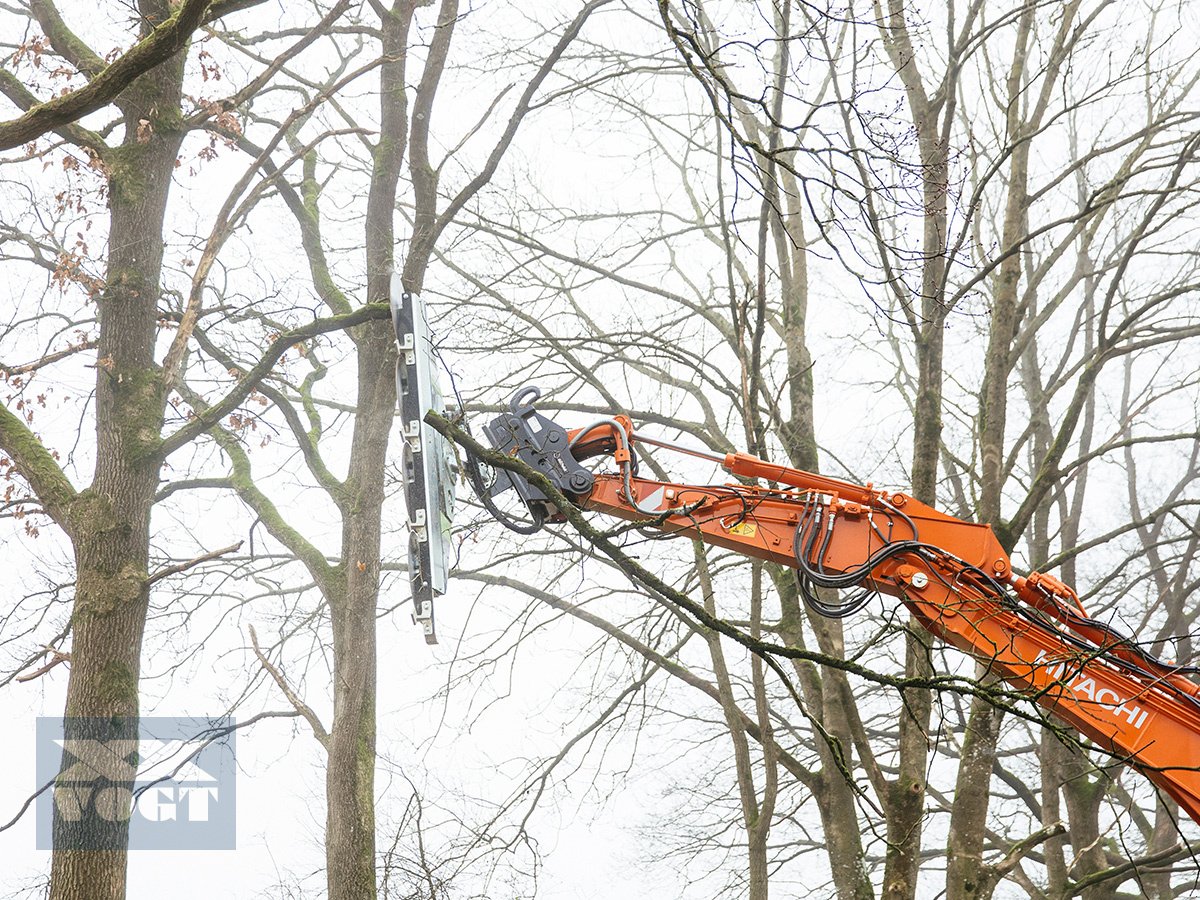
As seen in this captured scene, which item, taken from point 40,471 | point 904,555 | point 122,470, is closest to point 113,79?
point 122,470

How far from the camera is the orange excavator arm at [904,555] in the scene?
21.0 ft

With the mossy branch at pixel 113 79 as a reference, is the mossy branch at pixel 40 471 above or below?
below

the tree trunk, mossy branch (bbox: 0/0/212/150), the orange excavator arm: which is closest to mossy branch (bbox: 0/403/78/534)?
the tree trunk

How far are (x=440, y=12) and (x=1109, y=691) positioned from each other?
7.18 meters

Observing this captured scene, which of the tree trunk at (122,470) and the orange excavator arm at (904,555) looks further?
the tree trunk at (122,470)

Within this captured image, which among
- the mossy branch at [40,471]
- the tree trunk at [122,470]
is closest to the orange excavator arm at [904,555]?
the tree trunk at [122,470]

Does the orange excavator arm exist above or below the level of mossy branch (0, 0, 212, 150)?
below

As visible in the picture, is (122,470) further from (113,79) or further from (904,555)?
(904,555)

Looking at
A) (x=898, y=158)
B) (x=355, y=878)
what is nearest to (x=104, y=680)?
(x=355, y=878)

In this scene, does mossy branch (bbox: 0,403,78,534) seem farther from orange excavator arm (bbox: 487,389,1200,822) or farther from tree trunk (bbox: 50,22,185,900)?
orange excavator arm (bbox: 487,389,1200,822)

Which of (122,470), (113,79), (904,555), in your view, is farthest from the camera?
(122,470)

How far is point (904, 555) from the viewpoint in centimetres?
657

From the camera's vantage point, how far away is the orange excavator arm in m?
6.39

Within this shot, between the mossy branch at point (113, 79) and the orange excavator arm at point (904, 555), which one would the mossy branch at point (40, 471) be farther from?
the orange excavator arm at point (904, 555)
